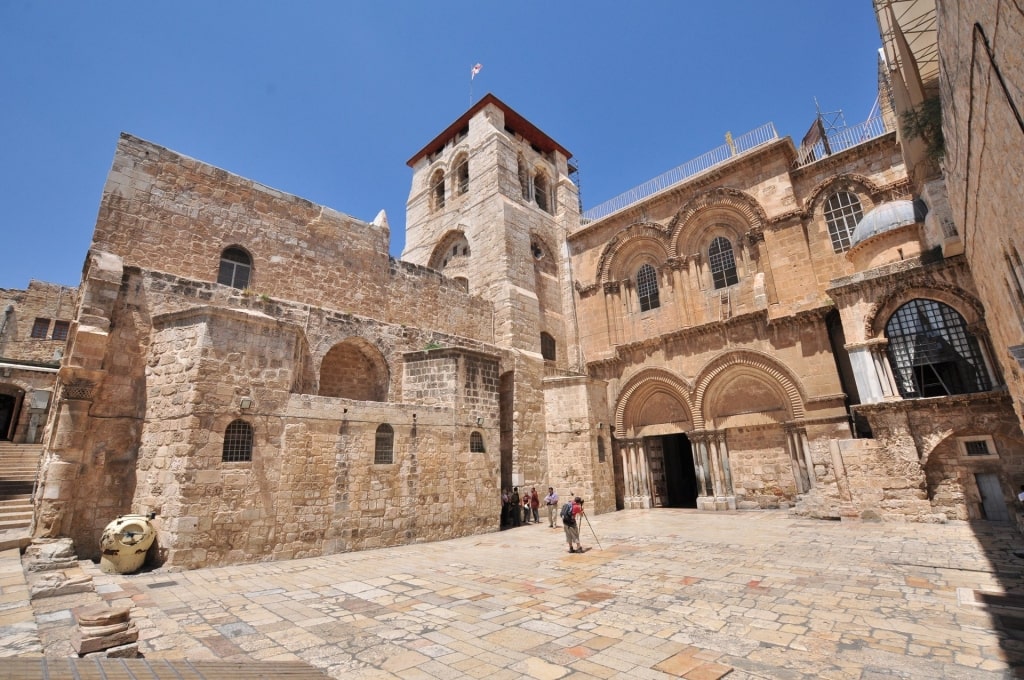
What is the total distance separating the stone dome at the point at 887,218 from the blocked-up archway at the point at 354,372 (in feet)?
44.7

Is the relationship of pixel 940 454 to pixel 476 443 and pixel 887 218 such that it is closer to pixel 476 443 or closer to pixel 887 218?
pixel 887 218

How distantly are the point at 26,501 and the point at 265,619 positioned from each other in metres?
9.58

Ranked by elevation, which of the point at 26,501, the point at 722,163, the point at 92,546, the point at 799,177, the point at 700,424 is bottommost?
the point at 92,546

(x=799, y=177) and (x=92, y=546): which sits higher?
(x=799, y=177)

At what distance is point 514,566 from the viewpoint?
7656mm

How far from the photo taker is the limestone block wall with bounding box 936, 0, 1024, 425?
363 centimetres

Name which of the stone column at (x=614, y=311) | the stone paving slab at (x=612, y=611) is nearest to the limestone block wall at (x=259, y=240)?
the stone column at (x=614, y=311)

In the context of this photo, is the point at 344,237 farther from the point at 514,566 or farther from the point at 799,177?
the point at 799,177

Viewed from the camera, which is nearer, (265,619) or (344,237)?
(265,619)

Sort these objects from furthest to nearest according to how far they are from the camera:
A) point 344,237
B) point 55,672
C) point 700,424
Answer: point 700,424, point 344,237, point 55,672

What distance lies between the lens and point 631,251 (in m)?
18.5

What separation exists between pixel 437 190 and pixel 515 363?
1252 centimetres

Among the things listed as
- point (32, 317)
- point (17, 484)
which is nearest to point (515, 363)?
point (17, 484)

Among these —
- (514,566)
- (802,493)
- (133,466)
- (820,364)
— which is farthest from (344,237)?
(802,493)
